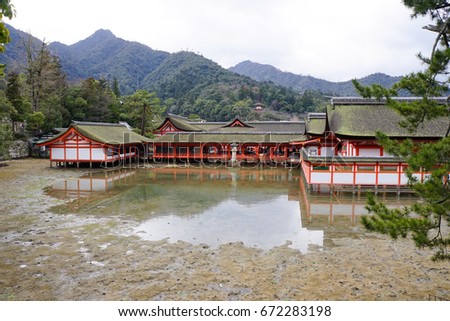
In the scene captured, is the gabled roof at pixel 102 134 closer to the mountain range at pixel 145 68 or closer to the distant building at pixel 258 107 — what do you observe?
the distant building at pixel 258 107

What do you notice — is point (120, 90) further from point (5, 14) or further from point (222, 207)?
point (5, 14)

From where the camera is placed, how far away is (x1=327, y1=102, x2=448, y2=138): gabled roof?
18.1 m

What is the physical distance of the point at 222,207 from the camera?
1434cm

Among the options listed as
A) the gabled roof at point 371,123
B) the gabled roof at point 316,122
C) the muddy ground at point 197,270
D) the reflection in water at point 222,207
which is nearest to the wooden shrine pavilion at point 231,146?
the gabled roof at point 316,122

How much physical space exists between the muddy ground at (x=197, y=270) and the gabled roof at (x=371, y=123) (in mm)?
9726

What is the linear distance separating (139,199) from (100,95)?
1391 inches

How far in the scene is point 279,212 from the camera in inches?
530

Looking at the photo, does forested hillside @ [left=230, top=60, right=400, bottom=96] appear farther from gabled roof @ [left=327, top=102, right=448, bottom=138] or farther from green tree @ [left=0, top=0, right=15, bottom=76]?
green tree @ [left=0, top=0, right=15, bottom=76]

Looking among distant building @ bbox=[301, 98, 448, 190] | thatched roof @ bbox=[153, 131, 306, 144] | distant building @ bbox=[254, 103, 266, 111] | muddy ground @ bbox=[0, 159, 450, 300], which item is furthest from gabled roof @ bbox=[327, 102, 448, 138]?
distant building @ bbox=[254, 103, 266, 111]

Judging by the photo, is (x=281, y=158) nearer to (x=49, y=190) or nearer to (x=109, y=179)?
(x=109, y=179)

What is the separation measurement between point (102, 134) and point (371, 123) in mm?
21643

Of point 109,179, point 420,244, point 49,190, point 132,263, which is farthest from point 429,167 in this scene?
point 109,179

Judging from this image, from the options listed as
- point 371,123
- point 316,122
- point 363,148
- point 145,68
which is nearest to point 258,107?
point 316,122

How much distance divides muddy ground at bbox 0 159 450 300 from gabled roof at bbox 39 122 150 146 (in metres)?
18.3
